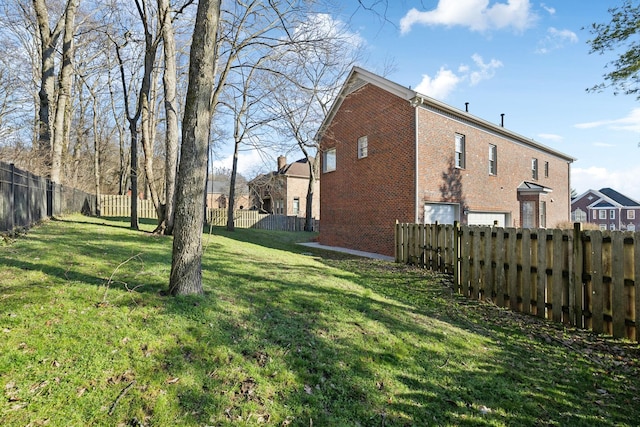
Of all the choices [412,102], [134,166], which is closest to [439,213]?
[412,102]

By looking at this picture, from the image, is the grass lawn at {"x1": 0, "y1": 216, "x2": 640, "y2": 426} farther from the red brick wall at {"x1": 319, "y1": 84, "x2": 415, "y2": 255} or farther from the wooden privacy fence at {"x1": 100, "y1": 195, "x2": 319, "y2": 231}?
the wooden privacy fence at {"x1": 100, "y1": 195, "x2": 319, "y2": 231}

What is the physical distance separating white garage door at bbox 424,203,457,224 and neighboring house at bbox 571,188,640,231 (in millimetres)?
46727

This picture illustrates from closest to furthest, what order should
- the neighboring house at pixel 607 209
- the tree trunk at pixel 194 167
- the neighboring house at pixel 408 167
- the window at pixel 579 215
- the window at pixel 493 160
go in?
1. the tree trunk at pixel 194 167
2. the neighboring house at pixel 408 167
3. the window at pixel 493 160
4. the neighboring house at pixel 607 209
5. the window at pixel 579 215

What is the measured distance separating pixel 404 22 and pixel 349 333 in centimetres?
555

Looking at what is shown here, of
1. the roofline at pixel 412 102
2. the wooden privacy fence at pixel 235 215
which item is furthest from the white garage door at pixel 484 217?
the wooden privacy fence at pixel 235 215

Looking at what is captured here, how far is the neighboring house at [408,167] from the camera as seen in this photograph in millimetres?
13211

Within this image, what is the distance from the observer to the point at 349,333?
3.96 m

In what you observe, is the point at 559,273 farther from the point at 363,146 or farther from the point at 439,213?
the point at 363,146

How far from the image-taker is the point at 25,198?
8.98 m

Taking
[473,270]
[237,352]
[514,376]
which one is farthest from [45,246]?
[473,270]

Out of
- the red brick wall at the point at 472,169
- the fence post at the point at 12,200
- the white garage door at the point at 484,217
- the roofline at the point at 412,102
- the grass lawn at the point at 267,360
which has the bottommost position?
the grass lawn at the point at 267,360

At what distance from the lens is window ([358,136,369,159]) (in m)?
15.4

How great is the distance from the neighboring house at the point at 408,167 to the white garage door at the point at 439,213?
43 millimetres

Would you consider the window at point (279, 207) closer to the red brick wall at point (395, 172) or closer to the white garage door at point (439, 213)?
the red brick wall at point (395, 172)
